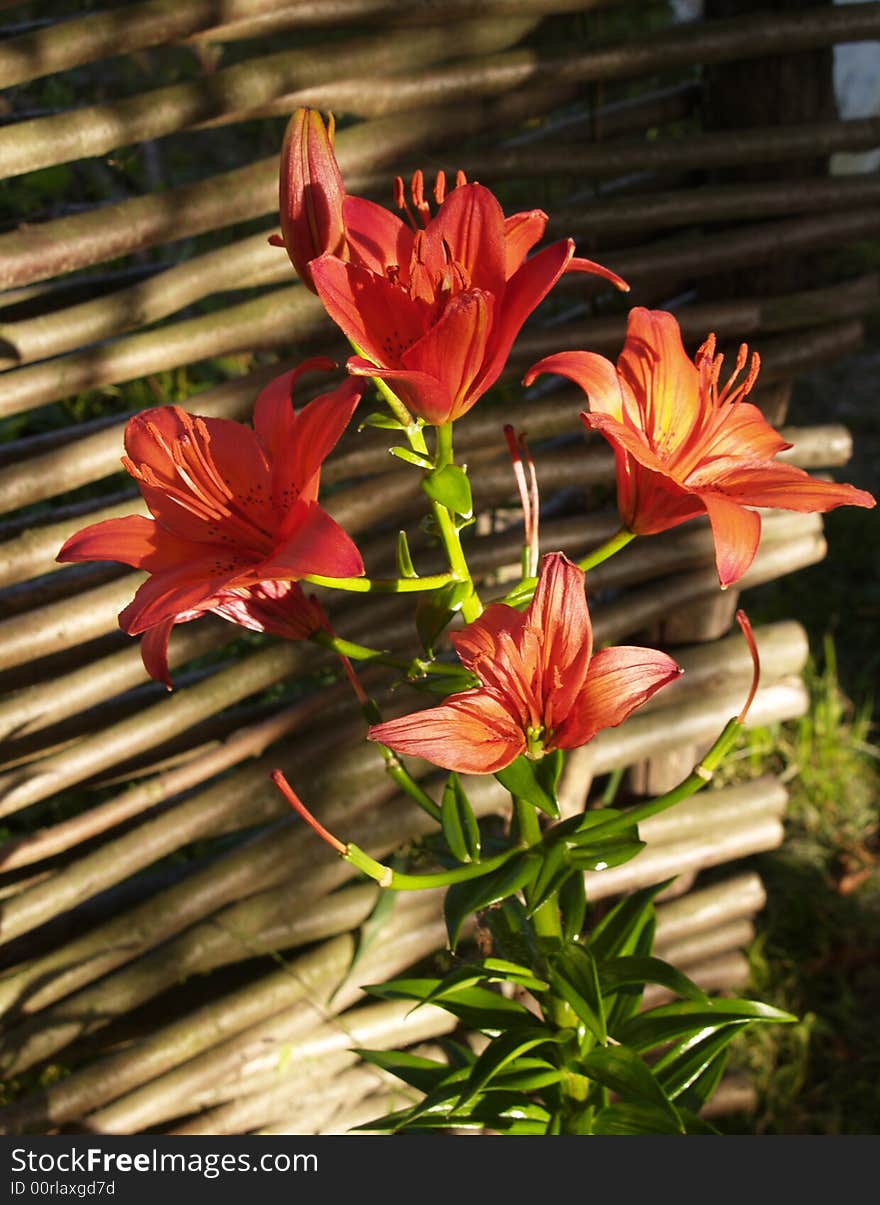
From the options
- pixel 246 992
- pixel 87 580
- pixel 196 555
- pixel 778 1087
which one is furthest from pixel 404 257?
pixel 778 1087

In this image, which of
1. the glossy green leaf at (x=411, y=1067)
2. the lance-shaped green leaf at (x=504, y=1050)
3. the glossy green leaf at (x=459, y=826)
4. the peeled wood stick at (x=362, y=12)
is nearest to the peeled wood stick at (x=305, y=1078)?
the glossy green leaf at (x=411, y=1067)

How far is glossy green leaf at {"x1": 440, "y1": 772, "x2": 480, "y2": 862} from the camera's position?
1114mm

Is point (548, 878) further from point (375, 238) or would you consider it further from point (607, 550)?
point (375, 238)

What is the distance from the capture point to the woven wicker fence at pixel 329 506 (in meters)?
1.50

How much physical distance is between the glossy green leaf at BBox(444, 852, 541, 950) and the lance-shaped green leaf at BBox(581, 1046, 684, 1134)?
9.3 inches

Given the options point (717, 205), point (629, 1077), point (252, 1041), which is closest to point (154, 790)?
point (252, 1041)

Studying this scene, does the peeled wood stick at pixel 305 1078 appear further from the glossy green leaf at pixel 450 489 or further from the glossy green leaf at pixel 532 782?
the glossy green leaf at pixel 450 489

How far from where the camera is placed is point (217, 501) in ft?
3.13

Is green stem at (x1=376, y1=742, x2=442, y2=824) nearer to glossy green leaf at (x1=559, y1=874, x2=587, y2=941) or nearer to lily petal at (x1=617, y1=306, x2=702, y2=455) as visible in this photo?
glossy green leaf at (x1=559, y1=874, x2=587, y2=941)

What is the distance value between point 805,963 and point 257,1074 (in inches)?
40.5

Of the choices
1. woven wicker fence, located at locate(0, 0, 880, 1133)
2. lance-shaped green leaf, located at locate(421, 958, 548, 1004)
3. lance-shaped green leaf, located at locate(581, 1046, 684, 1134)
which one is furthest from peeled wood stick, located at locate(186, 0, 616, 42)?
lance-shaped green leaf, located at locate(581, 1046, 684, 1134)

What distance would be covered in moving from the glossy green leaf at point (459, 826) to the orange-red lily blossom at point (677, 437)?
299 mm

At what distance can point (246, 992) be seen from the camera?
1.79 metres

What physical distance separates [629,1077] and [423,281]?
75cm
